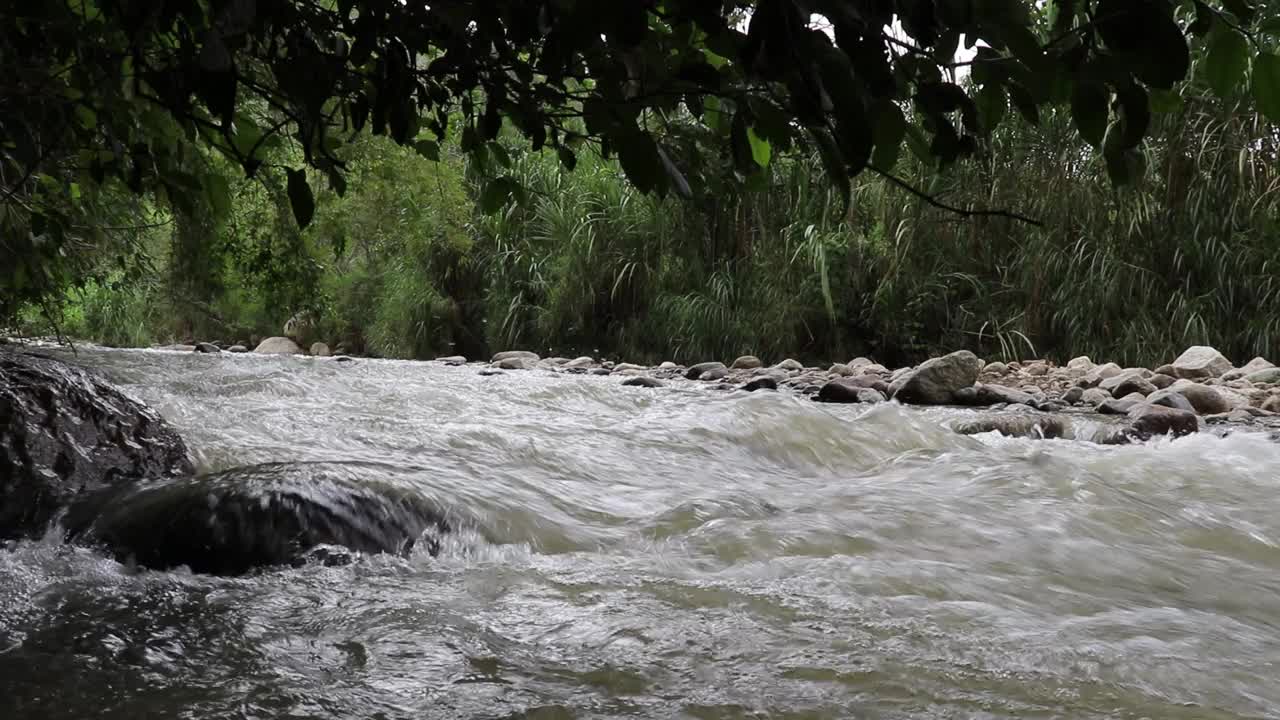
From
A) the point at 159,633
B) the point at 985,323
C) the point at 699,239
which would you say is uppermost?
the point at 699,239

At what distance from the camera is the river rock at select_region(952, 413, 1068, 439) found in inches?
169

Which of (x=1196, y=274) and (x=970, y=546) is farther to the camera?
(x=1196, y=274)

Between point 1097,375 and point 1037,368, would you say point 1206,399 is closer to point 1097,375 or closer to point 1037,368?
point 1097,375

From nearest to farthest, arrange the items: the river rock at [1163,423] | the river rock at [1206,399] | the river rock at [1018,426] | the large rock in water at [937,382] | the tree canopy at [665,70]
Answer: the tree canopy at [665,70] < the river rock at [1163,423] < the river rock at [1018,426] < the river rock at [1206,399] < the large rock in water at [937,382]

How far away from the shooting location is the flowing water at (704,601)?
1.33 metres

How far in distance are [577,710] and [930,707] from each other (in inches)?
17.6

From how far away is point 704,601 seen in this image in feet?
5.72

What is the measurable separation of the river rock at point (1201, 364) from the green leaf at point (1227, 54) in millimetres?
5811

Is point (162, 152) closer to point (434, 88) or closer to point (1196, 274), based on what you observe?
point (434, 88)

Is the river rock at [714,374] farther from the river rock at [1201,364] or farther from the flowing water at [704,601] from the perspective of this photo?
the flowing water at [704,601]

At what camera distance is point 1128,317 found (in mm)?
7367

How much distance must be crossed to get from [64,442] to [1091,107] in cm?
238

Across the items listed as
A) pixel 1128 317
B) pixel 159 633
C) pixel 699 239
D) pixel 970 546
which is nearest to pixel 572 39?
pixel 159 633

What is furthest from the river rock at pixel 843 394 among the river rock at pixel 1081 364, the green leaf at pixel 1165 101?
the green leaf at pixel 1165 101
